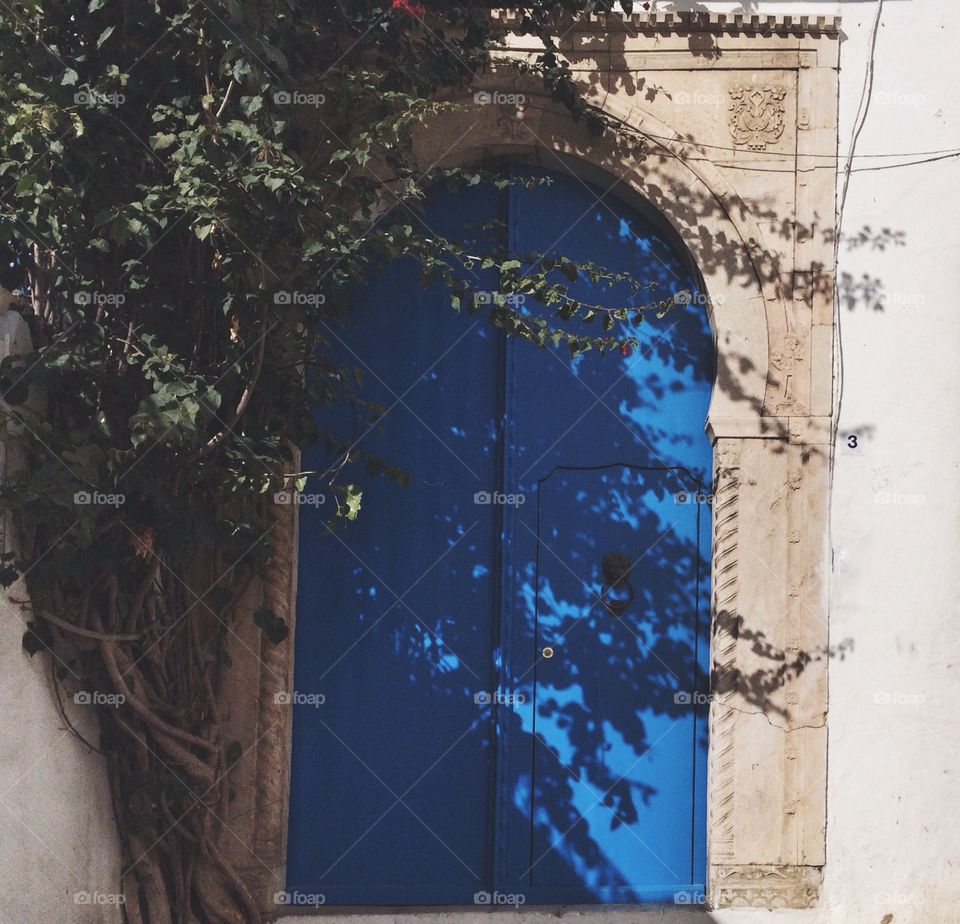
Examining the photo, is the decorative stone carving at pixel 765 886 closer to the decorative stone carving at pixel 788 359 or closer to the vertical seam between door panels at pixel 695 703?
the vertical seam between door panels at pixel 695 703

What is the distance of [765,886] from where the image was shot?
18.9ft

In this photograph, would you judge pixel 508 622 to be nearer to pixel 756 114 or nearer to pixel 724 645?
pixel 724 645

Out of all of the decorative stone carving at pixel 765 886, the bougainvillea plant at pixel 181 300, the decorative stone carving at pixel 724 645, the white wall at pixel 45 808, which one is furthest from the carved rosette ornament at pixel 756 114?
the white wall at pixel 45 808

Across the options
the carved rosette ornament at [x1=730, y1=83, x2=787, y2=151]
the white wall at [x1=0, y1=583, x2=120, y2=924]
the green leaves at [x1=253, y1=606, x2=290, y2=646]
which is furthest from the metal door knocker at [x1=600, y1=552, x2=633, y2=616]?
the white wall at [x1=0, y1=583, x2=120, y2=924]

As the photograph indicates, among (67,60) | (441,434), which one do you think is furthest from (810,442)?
(67,60)

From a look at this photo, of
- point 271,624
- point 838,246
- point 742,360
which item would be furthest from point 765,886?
point 838,246

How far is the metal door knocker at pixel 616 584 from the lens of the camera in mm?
5961

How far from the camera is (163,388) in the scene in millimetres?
5008

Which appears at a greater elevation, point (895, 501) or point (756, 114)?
point (756, 114)

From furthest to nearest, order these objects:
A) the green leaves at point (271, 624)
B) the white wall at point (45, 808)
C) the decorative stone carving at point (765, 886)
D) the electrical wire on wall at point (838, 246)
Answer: the electrical wire on wall at point (838, 246), the decorative stone carving at point (765, 886), the green leaves at point (271, 624), the white wall at point (45, 808)

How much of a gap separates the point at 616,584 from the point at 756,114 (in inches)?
85.7

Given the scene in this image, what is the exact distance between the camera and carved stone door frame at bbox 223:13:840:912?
18.9 ft

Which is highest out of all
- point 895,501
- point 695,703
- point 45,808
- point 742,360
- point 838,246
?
point 838,246

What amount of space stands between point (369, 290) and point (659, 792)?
2.58 m
